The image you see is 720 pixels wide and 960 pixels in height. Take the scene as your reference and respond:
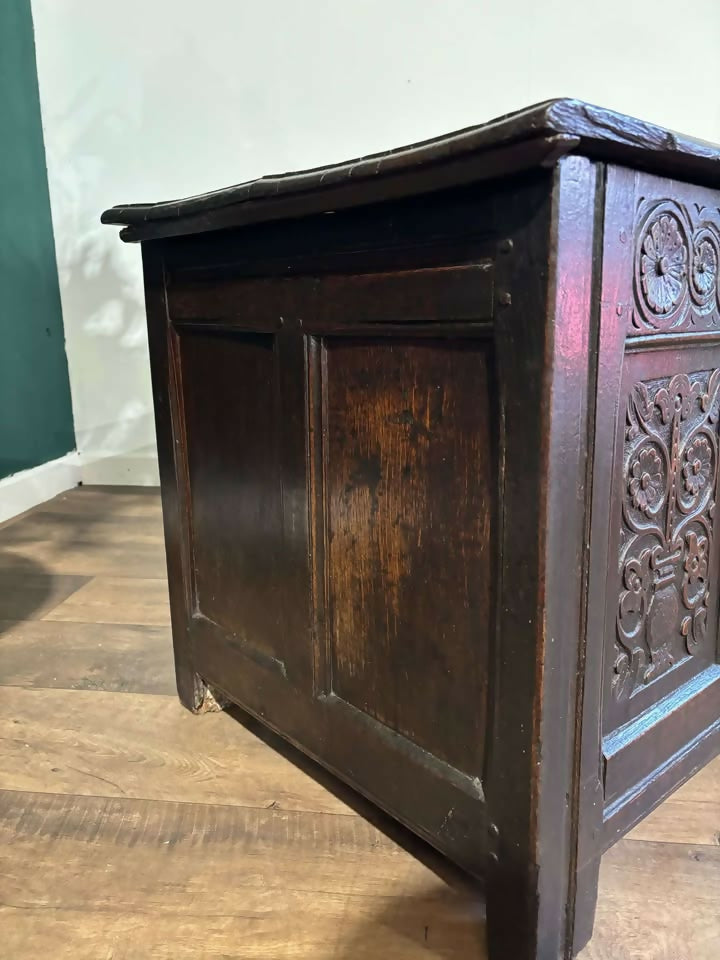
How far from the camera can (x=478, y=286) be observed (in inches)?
25.8

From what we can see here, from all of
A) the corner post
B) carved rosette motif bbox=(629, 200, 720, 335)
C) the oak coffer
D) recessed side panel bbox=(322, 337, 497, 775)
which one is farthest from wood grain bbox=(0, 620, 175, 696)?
carved rosette motif bbox=(629, 200, 720, 335)

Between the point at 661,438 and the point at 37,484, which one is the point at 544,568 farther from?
the point at 37,484

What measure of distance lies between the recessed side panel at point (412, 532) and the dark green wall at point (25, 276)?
1.98 m

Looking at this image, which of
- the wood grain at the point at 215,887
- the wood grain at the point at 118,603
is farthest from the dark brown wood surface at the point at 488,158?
the wood grain at the point at 118,603

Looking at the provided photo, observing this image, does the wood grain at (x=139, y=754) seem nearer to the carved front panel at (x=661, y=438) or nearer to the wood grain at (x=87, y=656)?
the wood grain at (x=87, y=656)

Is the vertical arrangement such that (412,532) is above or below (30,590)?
above

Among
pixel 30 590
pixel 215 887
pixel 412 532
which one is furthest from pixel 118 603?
pixel 412 532

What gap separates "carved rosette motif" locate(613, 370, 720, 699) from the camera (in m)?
→ 0.76

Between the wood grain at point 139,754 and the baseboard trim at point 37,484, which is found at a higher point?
the baseboard trim at point 37,484

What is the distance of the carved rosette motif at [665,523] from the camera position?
2.48 feet

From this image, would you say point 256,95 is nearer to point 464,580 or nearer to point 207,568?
point 207,568

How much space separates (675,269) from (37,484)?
2.45 meters

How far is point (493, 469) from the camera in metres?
0.69

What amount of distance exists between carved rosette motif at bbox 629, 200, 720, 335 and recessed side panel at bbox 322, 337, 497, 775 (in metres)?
0.16
